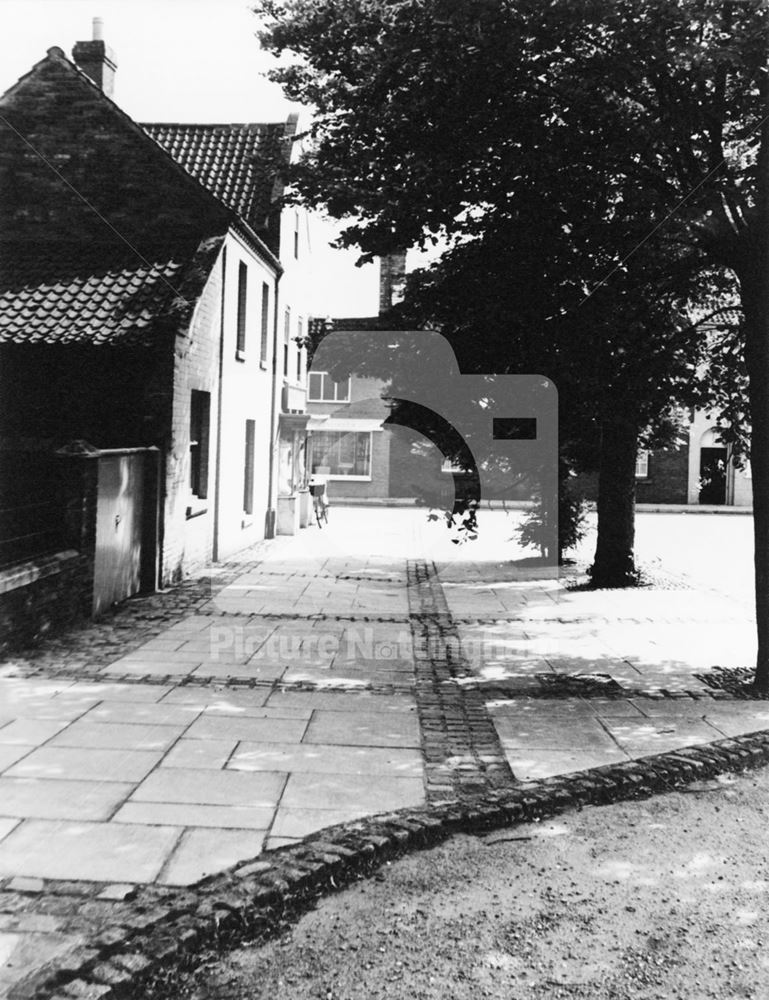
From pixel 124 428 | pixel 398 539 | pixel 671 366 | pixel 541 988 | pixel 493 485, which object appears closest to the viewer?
pixel 541 988

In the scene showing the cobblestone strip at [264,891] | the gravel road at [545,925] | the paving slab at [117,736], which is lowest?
the gravel road at [545,925]

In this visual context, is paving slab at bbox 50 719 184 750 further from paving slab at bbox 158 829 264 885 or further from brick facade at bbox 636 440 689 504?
brick facade at bbox 636 440 689 504

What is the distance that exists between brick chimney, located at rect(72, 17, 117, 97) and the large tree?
1081 cm

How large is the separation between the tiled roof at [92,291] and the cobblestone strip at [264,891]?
9.39 m

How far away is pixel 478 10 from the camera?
8172 millimetres

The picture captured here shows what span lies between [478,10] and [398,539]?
16254 mm

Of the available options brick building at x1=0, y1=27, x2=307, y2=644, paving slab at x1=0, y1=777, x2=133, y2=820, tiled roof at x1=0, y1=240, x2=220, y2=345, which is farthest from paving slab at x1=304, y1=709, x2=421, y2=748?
tiled roof at x1=0, y1=240, x2=220, y2=345

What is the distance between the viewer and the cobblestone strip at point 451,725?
237 inches

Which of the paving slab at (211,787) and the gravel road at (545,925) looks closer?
the gravel road at (545,925)

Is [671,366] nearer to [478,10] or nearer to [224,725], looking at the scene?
[478,10]

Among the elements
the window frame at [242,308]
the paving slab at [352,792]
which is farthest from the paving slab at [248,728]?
the window frame at [242,308]

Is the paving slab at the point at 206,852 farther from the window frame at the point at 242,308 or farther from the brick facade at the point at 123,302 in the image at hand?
the window frame at the point at 242,308

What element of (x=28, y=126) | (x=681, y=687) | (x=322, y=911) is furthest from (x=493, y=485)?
(x=28, y=126)

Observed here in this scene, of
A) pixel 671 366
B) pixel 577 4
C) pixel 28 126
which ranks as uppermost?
pixel 28 126
